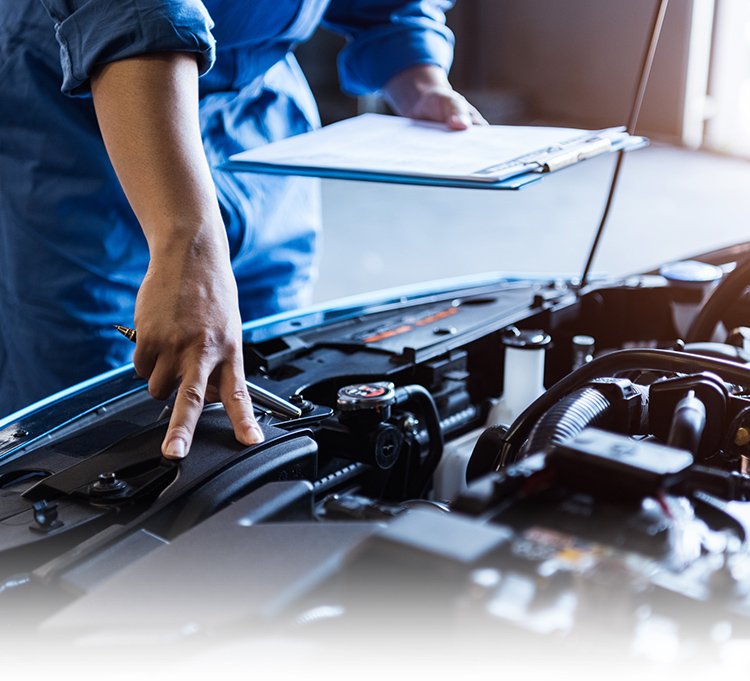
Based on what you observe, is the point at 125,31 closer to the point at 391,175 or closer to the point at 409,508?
the point at 391,175

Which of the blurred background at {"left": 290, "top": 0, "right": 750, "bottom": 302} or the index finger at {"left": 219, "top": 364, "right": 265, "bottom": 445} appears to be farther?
the blurred background at {"left": 290, "top": 0, "right": 750, "bottom": 302}

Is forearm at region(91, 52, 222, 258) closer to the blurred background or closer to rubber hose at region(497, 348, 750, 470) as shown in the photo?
rubber hose at region(497, 348, 750, 470)

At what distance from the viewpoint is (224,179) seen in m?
1.21

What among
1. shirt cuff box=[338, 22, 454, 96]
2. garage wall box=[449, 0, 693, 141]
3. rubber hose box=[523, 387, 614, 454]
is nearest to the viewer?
rubber hose box=[523, 387, 614, 454]

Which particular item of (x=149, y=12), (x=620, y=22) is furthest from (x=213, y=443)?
(x=620, y=22)

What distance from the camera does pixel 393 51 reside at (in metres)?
1.33

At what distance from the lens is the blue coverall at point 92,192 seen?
110 centimetres

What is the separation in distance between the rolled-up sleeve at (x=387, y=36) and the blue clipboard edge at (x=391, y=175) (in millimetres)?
439

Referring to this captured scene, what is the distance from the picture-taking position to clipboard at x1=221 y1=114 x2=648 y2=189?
846 millimetres

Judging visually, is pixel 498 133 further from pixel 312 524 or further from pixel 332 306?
pixel 312 524

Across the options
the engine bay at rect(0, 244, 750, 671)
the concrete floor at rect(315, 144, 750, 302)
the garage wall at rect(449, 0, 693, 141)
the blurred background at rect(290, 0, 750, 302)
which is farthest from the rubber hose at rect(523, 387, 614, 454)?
the garage wall at rect(449, 0, 693, 141)

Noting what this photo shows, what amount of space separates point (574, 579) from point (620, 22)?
6.84 meters

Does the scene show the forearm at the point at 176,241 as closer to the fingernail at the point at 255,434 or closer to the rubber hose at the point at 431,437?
the fingernail at the point at 255,434

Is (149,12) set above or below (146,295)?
above
